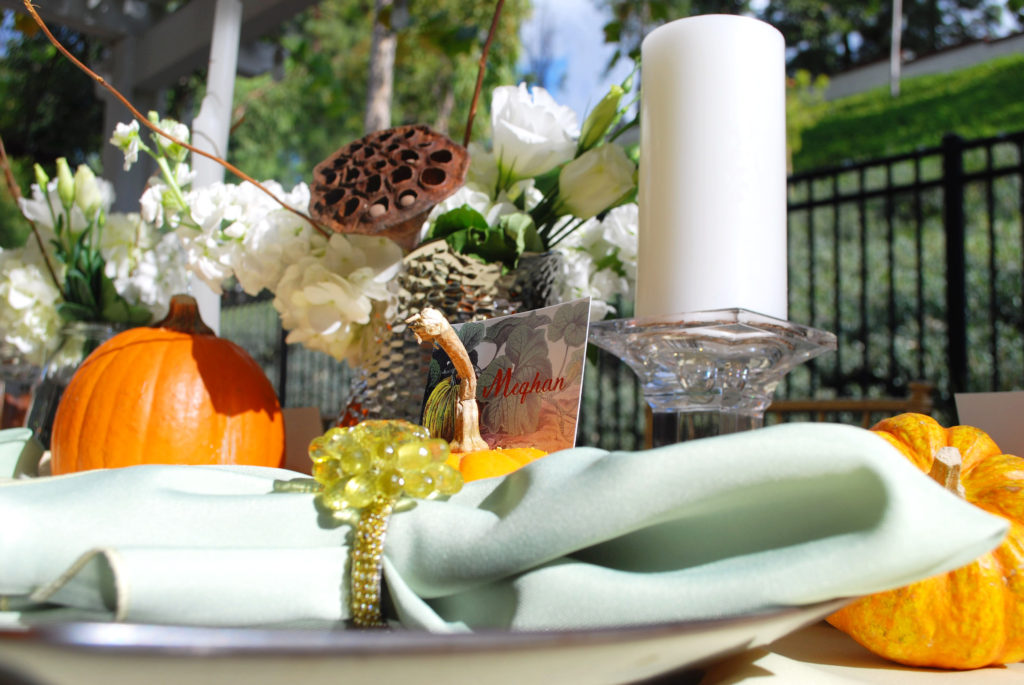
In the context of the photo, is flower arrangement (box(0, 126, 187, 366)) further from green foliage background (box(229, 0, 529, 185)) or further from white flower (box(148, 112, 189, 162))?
green foliage background (box(229, 0, 529, 185))

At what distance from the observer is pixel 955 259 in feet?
11.2

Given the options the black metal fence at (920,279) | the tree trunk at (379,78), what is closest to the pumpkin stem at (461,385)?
the black metal fence at (920,279)

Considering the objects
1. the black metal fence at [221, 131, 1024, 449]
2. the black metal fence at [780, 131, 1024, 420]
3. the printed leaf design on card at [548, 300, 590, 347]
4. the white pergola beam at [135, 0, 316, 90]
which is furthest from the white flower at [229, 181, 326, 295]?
the black metal fence at [780, 131, 1024, 420]

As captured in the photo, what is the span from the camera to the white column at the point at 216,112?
4.30ft

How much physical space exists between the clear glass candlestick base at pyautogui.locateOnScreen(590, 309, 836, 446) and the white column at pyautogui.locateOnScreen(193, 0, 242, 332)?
3.01 ft

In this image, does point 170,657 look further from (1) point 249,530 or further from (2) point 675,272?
(2) point 675,272

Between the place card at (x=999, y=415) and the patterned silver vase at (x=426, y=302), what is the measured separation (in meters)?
0.44

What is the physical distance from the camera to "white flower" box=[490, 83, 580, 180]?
83cm

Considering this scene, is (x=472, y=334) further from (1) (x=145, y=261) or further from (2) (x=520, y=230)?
(1) (x=145, y=261)

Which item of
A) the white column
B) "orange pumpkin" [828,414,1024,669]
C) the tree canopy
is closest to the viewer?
"orange pumpkin" [828,414,1024,669]

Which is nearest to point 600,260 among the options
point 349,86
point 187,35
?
point 187,35

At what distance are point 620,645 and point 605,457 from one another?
14cm

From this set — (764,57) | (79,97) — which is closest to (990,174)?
(764,57)

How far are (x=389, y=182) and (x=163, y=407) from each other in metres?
0.38
